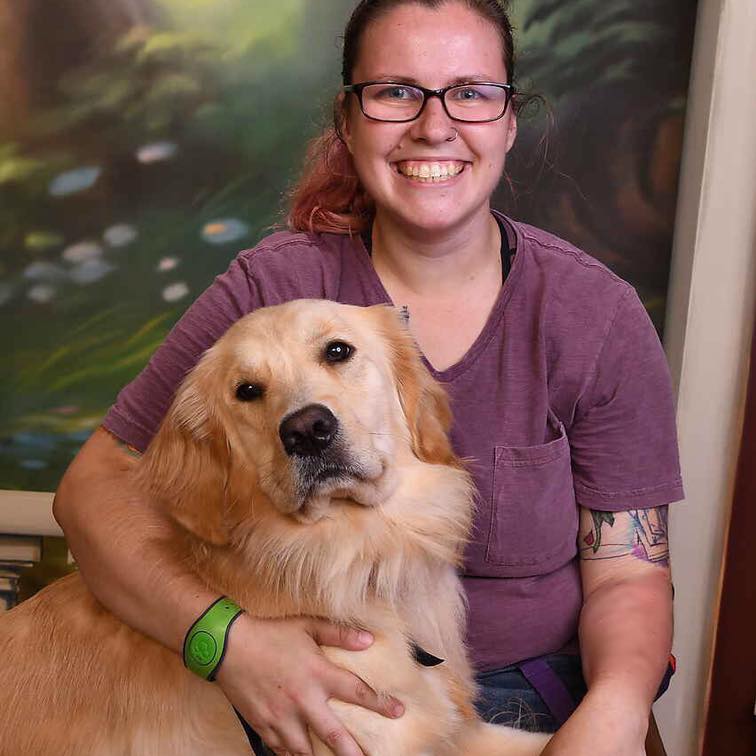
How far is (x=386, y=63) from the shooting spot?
139 cm

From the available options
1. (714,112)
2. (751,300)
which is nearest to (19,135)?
(714,112)

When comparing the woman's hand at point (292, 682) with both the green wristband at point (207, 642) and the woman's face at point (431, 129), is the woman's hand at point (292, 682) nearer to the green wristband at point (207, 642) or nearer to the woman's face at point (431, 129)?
the green wristband at point (207, 642)

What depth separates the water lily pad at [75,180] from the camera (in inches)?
91.1

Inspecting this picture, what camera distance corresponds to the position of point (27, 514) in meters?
2.48

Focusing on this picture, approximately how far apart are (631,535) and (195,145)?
1.47 m

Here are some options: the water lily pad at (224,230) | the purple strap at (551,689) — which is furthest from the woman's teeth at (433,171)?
the water lily pad at (224,230)

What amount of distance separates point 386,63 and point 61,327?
4.59ft

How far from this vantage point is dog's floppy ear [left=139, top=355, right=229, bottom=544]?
50.3 inches

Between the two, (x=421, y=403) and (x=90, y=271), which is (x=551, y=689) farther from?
(x=90, y=271)

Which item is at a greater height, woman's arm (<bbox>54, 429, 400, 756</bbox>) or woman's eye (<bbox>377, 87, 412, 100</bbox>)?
woman's eye (<bbox>377, 87, 412, 100</bbox>)

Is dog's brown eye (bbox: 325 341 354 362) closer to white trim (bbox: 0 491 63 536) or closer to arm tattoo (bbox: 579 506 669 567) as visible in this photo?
arm tattoo (bbox: 579 506 669 567)

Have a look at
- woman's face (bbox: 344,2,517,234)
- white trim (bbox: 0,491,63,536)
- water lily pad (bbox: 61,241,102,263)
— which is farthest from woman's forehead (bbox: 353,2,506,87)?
white trim (bbox: 0,491,63,536)

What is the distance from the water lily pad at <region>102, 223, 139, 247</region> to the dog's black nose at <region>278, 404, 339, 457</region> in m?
1.34

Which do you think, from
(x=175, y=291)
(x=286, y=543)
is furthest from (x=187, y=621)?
(x=175, y=291)
